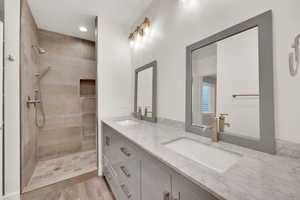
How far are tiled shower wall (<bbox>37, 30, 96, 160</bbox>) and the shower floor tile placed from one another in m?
0.22

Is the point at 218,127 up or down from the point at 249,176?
up

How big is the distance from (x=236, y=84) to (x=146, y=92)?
1211 mm

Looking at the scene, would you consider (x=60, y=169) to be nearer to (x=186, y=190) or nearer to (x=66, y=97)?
(x=66, y=97)

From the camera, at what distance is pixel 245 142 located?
79cm

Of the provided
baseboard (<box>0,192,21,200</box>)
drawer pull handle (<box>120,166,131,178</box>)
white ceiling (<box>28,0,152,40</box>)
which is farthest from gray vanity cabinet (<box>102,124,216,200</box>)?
white ceiling (<box>28,0,152,40</box>)

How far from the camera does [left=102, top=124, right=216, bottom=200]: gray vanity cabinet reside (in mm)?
538

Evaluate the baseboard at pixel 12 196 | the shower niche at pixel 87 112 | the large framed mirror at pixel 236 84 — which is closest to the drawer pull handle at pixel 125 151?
the large framed mirror at pixel 236 84

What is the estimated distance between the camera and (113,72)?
2152mm

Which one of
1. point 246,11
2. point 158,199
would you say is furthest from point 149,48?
point 158,199

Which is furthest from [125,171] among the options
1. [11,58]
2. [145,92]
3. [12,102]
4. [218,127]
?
[11,58]

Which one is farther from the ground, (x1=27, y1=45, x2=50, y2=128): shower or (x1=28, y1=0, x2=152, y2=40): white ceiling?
(x1=28, y1=0, x2=152, y2=40): white ceiling

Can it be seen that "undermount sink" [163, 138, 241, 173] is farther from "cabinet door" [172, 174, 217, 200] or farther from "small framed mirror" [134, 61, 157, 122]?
"small framed mirror" [134, 61, 157, 122]

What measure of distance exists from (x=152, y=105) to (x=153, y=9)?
53.9 inches

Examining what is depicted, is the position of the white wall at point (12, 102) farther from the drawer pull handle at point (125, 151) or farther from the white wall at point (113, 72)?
the drawer pull handle at point (125, 151)
